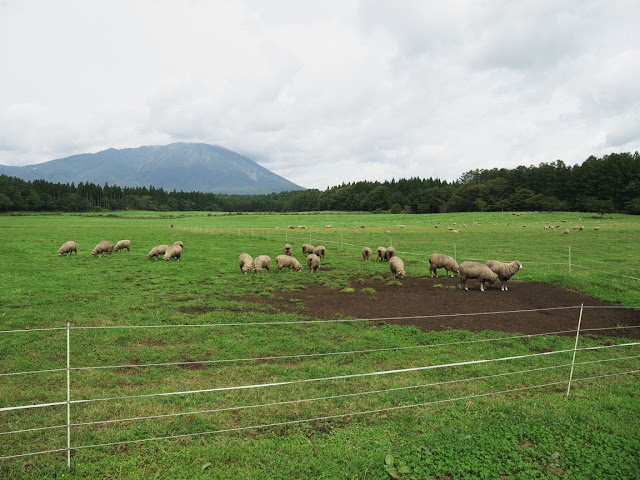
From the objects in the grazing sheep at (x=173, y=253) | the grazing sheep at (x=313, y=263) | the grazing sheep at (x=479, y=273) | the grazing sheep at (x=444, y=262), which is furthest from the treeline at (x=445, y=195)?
the grazing sheep at (x=173, y=253)

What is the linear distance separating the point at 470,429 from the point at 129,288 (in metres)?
15.4

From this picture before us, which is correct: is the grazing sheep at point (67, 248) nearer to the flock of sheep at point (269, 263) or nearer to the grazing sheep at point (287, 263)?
the flock of sheep at point (269, 263)

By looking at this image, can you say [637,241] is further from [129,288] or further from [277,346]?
[129,288]

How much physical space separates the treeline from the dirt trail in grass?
6730 cm

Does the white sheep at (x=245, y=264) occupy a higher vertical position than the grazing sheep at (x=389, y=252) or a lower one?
lower

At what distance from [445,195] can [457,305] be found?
376ft

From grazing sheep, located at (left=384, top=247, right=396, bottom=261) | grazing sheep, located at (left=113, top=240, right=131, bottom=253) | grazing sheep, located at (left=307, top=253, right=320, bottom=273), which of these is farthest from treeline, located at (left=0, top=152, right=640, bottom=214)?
grazing sheep, located at (left=113, top=240, right=131, bottom=253)

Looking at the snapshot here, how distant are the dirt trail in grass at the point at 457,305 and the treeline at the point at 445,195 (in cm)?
6730

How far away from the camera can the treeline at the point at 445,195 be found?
3376 inches

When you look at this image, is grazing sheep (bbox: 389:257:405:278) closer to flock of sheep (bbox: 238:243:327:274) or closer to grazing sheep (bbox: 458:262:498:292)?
grazing sheep (bbox: 458:262:498:292)

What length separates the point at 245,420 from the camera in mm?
6016

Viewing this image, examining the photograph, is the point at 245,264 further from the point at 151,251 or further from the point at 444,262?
the point at 444,262

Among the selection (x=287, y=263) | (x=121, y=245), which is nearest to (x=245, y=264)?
(x=287, y=263)

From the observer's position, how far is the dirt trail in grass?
38.1 ft
